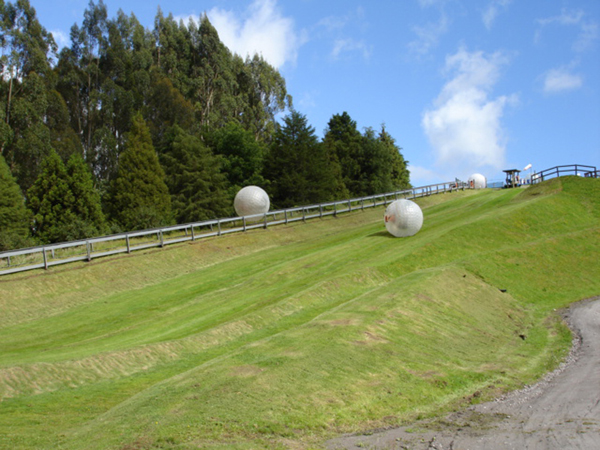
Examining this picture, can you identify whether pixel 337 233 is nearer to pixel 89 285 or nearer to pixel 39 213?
pixel 89 285

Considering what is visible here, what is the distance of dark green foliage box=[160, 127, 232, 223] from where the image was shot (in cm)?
6250

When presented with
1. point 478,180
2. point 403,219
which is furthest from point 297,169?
point 478,180

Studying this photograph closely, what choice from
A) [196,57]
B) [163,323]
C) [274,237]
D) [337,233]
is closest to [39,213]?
[274,237]

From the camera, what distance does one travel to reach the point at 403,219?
3803 centimetres

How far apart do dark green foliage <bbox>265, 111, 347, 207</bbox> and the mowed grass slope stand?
82.0 ft

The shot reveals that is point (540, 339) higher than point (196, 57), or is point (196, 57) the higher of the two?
point (196, 57)

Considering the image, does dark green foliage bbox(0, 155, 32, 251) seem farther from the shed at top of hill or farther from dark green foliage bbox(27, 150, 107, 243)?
the shed at top of hill

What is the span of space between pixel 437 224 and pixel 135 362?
30.8 metres

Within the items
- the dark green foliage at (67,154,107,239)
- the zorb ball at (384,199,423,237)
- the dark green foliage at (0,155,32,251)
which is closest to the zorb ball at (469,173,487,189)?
the zorb ball at (384,199,423,237)

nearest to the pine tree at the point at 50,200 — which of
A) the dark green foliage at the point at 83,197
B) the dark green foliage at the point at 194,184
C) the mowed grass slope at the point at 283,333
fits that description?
the dark green foliage at the point at 83,197

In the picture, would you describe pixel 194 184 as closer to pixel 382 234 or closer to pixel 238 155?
pixel 238 155

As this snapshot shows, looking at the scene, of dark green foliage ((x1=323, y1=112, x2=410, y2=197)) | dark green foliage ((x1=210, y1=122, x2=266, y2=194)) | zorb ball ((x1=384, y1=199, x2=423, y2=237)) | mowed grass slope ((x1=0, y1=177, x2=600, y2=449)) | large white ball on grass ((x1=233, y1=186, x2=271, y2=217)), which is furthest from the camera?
dark green foliage ((x1=323, y1=112, x2=410, y2=197))

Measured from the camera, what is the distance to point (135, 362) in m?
18.2

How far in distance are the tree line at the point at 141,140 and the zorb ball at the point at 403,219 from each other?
23.2 metres
